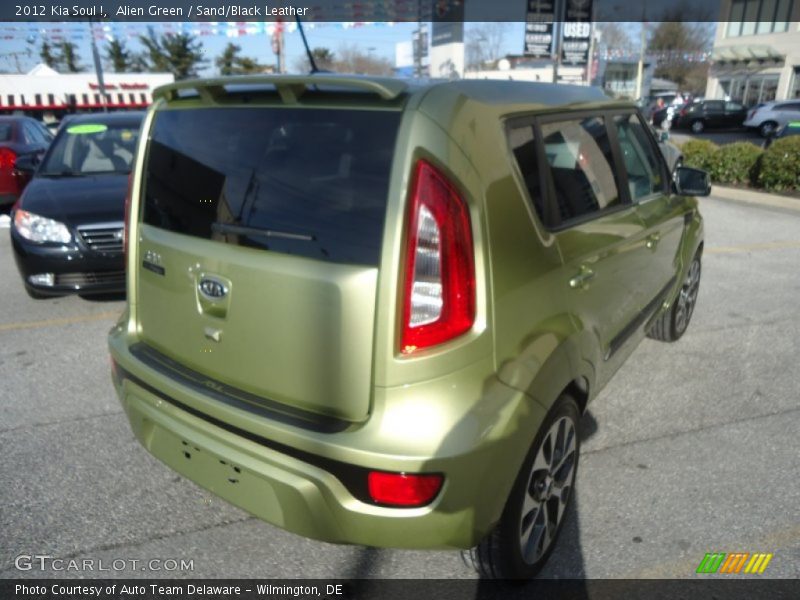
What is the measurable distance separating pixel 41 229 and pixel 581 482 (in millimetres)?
4504

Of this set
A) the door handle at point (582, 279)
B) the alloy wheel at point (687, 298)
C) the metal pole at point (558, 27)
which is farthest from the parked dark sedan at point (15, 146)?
the metal pole at point (558, 27)

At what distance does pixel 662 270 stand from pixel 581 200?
1.38m

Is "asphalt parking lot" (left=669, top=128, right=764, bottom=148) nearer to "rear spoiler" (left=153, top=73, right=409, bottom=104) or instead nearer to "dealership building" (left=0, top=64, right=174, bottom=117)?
"rear spoiler" (left=153, top=73, right=409, bottom=104)

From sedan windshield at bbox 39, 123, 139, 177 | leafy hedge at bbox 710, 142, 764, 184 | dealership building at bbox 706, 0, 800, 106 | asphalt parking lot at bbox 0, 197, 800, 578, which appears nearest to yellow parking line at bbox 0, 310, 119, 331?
asphalt parking lot at bbox 0, 197, 800, 578

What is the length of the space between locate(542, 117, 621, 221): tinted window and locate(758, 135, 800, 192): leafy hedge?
34.6 ft

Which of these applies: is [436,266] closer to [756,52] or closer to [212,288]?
[212,288]

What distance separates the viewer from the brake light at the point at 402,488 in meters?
1.72

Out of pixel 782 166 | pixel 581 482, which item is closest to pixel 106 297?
pixel 581 482

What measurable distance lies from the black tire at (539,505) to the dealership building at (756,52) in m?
42.3

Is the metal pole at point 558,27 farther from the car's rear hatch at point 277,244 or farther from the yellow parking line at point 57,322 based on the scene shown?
the car's rear hatch at point 277,244

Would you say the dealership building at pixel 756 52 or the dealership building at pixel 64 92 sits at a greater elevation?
the dealership building at pixel 756 52

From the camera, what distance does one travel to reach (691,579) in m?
2.31

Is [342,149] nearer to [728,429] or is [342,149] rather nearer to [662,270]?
[662,270]

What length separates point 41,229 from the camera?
192 inches
